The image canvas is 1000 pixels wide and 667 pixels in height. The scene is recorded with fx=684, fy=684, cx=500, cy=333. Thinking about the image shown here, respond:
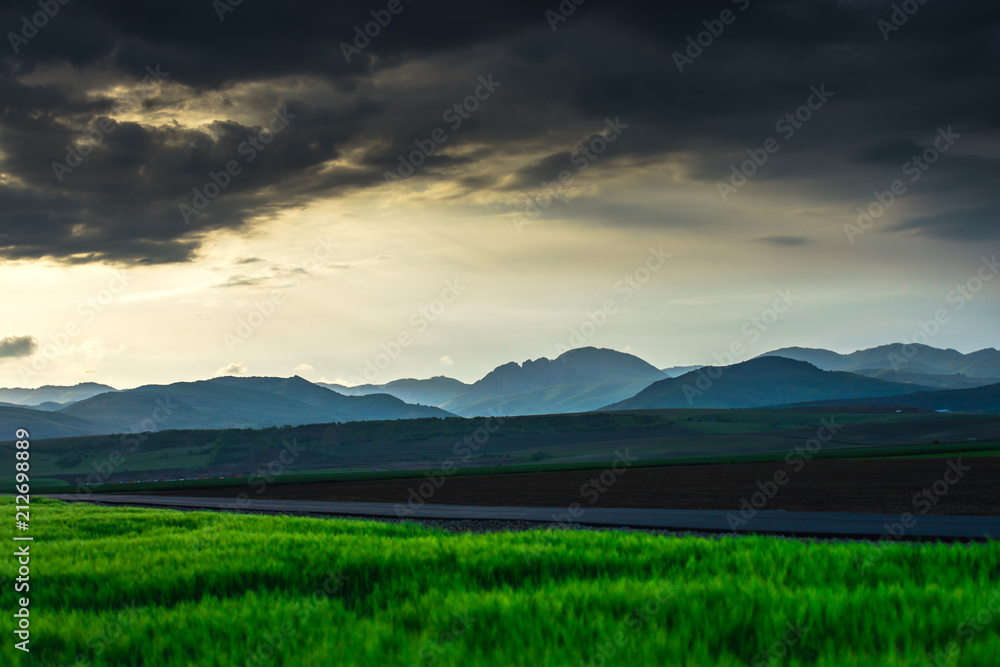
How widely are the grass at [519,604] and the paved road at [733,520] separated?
8315 millimetres

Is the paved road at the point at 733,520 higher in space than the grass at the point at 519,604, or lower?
lower

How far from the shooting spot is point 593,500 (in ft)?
133

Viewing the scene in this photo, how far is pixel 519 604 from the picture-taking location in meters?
8.07

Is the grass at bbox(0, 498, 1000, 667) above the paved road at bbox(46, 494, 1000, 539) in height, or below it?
above

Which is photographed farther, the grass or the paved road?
the paved road

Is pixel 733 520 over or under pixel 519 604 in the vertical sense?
under

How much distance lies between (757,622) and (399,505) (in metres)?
37.3

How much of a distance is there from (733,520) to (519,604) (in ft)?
67.0

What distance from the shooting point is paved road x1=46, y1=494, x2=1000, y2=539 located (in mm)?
20891

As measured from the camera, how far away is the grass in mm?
6383

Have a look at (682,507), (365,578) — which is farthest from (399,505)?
(365,578)

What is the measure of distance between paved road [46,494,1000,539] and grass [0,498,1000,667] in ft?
27.3

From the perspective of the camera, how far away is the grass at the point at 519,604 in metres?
6.38

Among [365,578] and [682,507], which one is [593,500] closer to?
[682,507]
